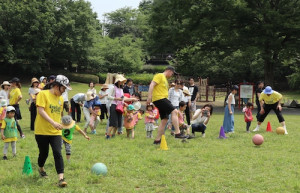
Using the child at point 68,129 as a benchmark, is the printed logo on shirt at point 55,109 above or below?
above

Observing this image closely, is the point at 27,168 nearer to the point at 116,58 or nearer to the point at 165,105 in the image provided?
the point at 165,105

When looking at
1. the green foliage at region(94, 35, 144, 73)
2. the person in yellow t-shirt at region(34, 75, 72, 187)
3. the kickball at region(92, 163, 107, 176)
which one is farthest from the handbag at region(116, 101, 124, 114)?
the green foliage at region(94, 35, 144, 73)

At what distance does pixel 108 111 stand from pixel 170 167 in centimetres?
446

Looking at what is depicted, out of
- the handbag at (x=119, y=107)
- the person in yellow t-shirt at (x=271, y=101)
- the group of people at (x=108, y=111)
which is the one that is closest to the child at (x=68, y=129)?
the group of people at (x=108, y=111)

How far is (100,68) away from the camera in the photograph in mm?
52812

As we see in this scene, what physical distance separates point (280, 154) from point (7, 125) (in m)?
6.40

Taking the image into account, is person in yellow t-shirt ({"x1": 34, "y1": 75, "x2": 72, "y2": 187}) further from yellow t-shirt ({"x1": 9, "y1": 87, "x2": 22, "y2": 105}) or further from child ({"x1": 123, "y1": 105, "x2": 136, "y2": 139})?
yellow t-shirt ({"x1": 9, "y1": 87, "x2": 22, "y2": 105})

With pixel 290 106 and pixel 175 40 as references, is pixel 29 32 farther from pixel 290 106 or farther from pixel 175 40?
pixel 290 106

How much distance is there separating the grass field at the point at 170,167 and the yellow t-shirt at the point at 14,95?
5.57ft

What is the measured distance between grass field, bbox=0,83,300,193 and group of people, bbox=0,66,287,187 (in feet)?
1.45

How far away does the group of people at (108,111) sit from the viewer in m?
6.08

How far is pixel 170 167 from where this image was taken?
7223mm

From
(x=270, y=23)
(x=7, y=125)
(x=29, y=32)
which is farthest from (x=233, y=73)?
(x=7, y=125)

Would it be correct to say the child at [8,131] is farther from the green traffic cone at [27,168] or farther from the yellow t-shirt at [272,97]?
the yellow t-shirt at [272,97]
